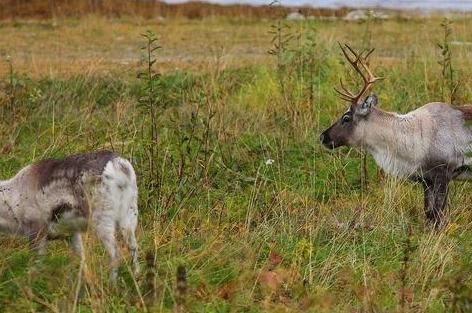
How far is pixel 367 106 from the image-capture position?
8688 mm

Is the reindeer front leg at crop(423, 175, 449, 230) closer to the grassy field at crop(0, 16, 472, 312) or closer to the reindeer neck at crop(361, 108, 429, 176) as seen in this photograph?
the grassy field at crop(0, 16, 472, 312)

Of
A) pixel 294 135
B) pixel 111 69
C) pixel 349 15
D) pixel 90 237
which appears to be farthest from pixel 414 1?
pixel 90 237

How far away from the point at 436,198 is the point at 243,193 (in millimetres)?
1620

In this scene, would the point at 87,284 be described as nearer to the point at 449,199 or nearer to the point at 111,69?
the point at 449,199

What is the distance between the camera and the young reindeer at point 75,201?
6.27 metres

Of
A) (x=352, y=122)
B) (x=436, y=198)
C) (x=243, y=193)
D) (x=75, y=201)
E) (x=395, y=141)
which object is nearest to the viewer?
(x=75, y=201)

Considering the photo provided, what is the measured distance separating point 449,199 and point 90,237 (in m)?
3.56

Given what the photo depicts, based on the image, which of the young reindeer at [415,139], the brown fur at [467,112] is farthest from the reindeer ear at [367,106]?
the brown fur at [467,112]

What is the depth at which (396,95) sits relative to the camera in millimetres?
11281

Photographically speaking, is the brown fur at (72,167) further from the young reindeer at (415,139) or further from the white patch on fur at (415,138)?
the white patch on fur at (415,138)

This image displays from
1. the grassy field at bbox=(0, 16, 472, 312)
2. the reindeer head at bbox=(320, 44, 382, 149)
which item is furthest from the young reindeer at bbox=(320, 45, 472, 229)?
the grassy field at bbox=(0, 16, 472, 312)

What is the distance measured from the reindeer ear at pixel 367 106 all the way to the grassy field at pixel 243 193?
0.57 m

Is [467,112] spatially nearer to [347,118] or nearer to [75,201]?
[347,118]

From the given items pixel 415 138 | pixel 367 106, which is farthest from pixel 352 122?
pixel 415 138
